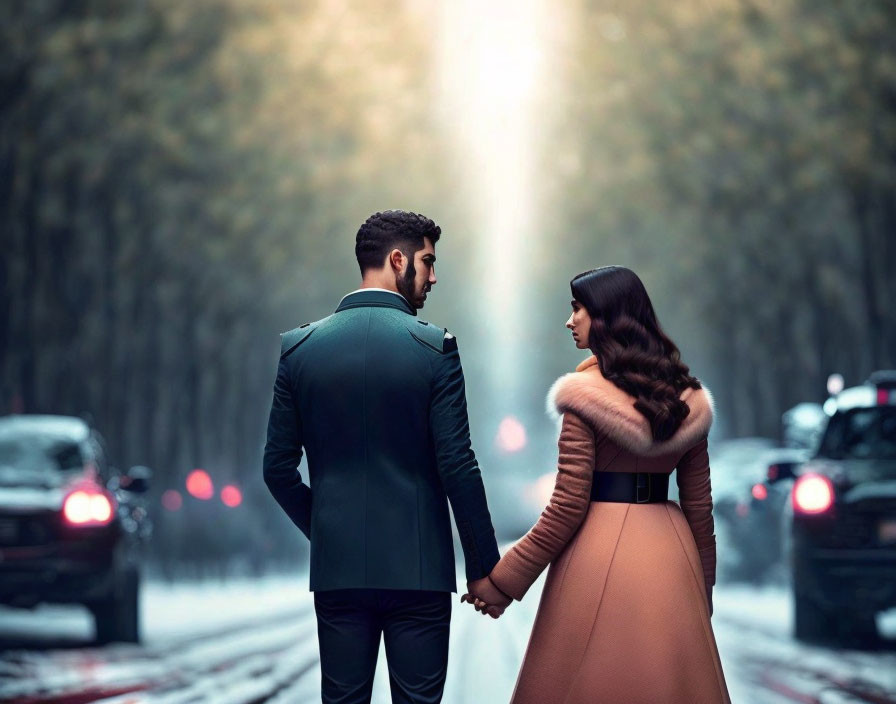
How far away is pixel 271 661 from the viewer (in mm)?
13469

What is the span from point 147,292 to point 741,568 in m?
15.0

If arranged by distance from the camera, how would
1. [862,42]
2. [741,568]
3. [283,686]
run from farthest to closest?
[862,42] → [741,568] → [283,686]

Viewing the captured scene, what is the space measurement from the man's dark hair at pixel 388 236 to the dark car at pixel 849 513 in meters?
8.74

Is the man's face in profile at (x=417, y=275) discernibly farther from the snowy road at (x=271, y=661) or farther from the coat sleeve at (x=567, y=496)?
the snowy road at (x=271, y=661)

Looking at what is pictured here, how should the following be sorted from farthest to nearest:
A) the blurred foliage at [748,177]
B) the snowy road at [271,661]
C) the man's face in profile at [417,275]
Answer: the blurred foliage at [748,177] → the snowy road at [271,661] → the man's face in profile at [417,275]

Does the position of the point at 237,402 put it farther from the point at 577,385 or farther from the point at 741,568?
the point at 577,385

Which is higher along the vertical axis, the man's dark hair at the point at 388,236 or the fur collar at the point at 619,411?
the man's dark hair at the point at 388,236

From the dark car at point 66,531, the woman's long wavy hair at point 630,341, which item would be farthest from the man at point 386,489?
the dark car at point 66,531

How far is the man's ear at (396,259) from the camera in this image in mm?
6191

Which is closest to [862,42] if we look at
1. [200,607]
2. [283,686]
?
[200,607]

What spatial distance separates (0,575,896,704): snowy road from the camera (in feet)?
36.7

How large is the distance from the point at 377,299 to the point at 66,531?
359 inches

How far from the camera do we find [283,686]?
11.7m

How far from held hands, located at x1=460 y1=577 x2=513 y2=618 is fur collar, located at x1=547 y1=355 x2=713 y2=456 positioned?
0.60 metres
